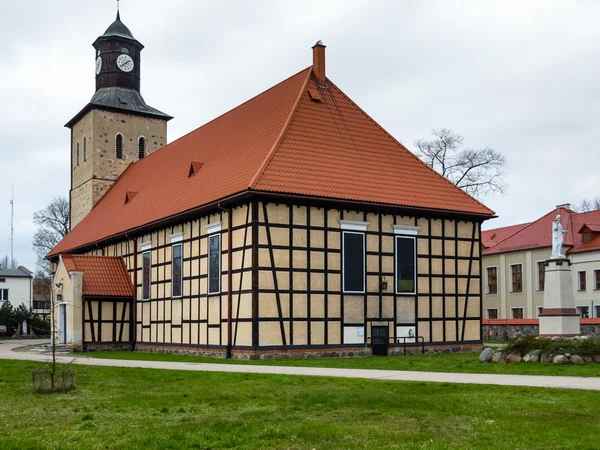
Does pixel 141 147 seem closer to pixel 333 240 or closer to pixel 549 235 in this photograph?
pixel 333 240

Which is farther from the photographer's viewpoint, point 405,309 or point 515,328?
point 515,328

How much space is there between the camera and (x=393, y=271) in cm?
2755

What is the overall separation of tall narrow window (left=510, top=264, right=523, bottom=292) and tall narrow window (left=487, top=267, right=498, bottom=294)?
1678 millimetres

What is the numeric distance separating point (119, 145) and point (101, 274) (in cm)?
1436

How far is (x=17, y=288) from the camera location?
245 ft

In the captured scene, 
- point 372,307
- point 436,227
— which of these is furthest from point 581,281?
point 372,307

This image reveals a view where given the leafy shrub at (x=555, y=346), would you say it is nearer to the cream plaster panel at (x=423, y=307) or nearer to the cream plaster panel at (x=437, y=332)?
the cream plaster panel at (x=423, y=307)

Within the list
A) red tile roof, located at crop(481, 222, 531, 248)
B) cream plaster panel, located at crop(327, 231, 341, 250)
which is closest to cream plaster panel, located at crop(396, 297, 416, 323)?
cream plaster panel, located at crop(327, 231, 341, 250)

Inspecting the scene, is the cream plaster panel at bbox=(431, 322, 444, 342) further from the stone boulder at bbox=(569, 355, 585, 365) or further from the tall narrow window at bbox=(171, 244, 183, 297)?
the tall narrow window at bbox=(171, 244, 183, 297)

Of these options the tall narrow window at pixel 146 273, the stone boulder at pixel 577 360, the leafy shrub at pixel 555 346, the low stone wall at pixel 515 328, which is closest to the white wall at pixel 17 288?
the tall narrow window at pixel 146 273

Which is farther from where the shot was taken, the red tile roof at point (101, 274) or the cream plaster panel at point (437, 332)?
the red tile roof at point (101, 274)

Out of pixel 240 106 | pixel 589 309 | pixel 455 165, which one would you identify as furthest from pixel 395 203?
pixel 589 309

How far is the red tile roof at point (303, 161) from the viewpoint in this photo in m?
26.0

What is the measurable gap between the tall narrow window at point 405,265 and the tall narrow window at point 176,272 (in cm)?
817
